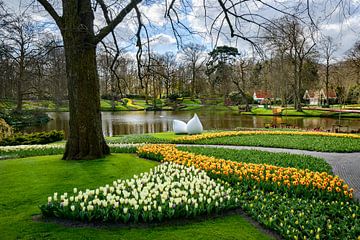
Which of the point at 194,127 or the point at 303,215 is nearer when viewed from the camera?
the point at 303,215

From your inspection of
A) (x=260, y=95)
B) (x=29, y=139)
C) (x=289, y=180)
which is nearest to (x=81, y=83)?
(x=289, y=180)

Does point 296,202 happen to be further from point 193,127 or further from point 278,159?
point 193,127

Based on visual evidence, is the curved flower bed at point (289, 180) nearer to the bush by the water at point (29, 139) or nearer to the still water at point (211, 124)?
the bush by the water at point (29, 139)

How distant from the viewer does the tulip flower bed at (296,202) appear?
4.46m

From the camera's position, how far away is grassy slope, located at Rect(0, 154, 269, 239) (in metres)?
4.33

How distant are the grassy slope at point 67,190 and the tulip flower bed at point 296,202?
0.44m

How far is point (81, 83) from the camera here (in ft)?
27.4

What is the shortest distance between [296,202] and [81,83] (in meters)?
6.04

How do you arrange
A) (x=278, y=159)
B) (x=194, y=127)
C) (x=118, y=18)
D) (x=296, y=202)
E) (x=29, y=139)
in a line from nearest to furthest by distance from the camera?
(x=296, y=202) → (x=118, y=18) → (x=278, y=159) → (x=29, y=139) → (x=194, y=127)

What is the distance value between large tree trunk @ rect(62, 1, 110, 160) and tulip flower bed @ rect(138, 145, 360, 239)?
3.09 m

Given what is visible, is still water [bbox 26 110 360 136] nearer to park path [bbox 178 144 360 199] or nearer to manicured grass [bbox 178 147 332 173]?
park path [bbox 178 144 360 199]

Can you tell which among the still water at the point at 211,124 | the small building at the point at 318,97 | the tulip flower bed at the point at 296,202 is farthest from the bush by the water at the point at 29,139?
the small building at the point at 318,97

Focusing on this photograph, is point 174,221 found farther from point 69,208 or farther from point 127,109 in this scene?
point 127,109

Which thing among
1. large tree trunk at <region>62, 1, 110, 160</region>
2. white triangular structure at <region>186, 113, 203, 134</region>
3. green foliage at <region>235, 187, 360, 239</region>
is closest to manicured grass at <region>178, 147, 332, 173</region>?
green foliage at <region>235, 187, 360, 239</region>
